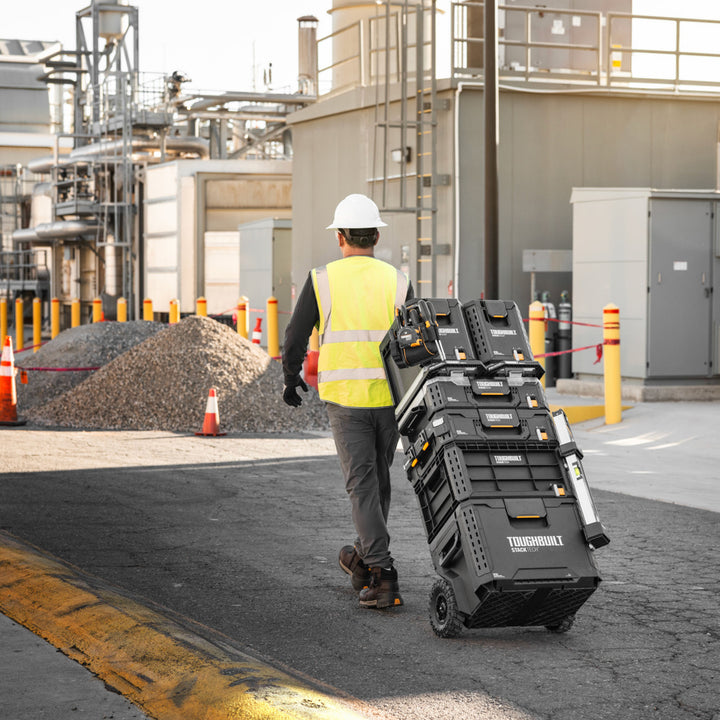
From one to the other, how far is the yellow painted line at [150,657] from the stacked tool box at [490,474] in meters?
0.97

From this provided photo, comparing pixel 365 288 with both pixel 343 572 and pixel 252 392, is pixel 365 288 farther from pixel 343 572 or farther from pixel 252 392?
pixel 252 392

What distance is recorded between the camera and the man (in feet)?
20.1

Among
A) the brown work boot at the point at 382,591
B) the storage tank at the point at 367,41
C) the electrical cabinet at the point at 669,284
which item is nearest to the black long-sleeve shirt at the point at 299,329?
the brown work boot at the point at 382,591

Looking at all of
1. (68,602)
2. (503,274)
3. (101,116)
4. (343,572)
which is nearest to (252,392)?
(503,274)

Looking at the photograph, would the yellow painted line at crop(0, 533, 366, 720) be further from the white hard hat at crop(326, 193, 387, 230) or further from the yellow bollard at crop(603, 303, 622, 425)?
the yellow bollard at crop(603, 303, 622, 425)

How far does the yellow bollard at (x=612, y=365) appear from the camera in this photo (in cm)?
1391

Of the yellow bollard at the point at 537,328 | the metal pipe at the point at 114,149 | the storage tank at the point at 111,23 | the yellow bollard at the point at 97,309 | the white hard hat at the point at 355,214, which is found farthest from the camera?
the storage tank at the point at 111,23

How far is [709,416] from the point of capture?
14203 millimetres

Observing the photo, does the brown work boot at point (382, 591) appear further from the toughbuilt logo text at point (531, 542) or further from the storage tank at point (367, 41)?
the storage tank at point (367, 41)

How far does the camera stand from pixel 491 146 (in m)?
15.3

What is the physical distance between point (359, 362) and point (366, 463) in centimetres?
49

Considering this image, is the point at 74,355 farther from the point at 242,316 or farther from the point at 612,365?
the point at 612,365

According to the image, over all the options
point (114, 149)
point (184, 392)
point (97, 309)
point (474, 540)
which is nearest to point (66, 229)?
point (114, 149)

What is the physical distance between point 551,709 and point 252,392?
10.7m
